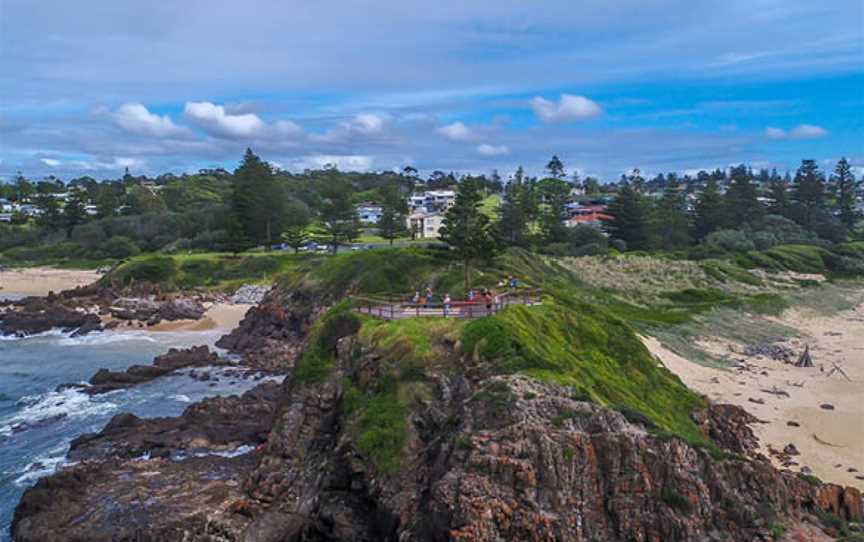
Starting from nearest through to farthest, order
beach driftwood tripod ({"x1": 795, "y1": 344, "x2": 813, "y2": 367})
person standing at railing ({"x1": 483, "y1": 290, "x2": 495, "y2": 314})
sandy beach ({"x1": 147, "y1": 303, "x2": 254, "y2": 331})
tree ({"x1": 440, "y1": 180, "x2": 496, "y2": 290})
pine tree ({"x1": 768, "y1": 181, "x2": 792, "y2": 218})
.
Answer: person standing at railing ({"x1": 483, "y1": 290, "x2": 495, "y2": 314})
tree ({"x1": 440, "y1": 180, "x2": 496, "y2": 290})
beach driftwood tripod ({"x1": 795, "y1": 344, "x2": 813, "y2": 367})
sandy beach ({"x1": 147, "y1": 303, "x2": 254, "y2": 331})
pine tree ({"x1": 768, "y1": 181, "x2": 792, "y2": 218})

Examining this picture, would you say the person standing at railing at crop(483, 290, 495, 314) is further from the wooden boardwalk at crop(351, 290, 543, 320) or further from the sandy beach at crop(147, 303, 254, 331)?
the sandy beach at crop(147, 303, 254, 331)

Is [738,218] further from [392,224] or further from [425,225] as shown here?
[392,224]

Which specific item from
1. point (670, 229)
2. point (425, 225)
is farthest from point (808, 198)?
point (425, 225)

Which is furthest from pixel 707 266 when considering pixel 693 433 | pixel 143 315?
pixel 143 315

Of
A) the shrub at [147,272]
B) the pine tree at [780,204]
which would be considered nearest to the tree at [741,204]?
the pine tree at [780,204]

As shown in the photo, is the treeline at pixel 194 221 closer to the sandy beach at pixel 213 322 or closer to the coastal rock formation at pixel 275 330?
the sandy beach at pixel 213 322

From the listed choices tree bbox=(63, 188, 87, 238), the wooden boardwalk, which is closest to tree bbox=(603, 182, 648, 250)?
the wooden boardwalk
